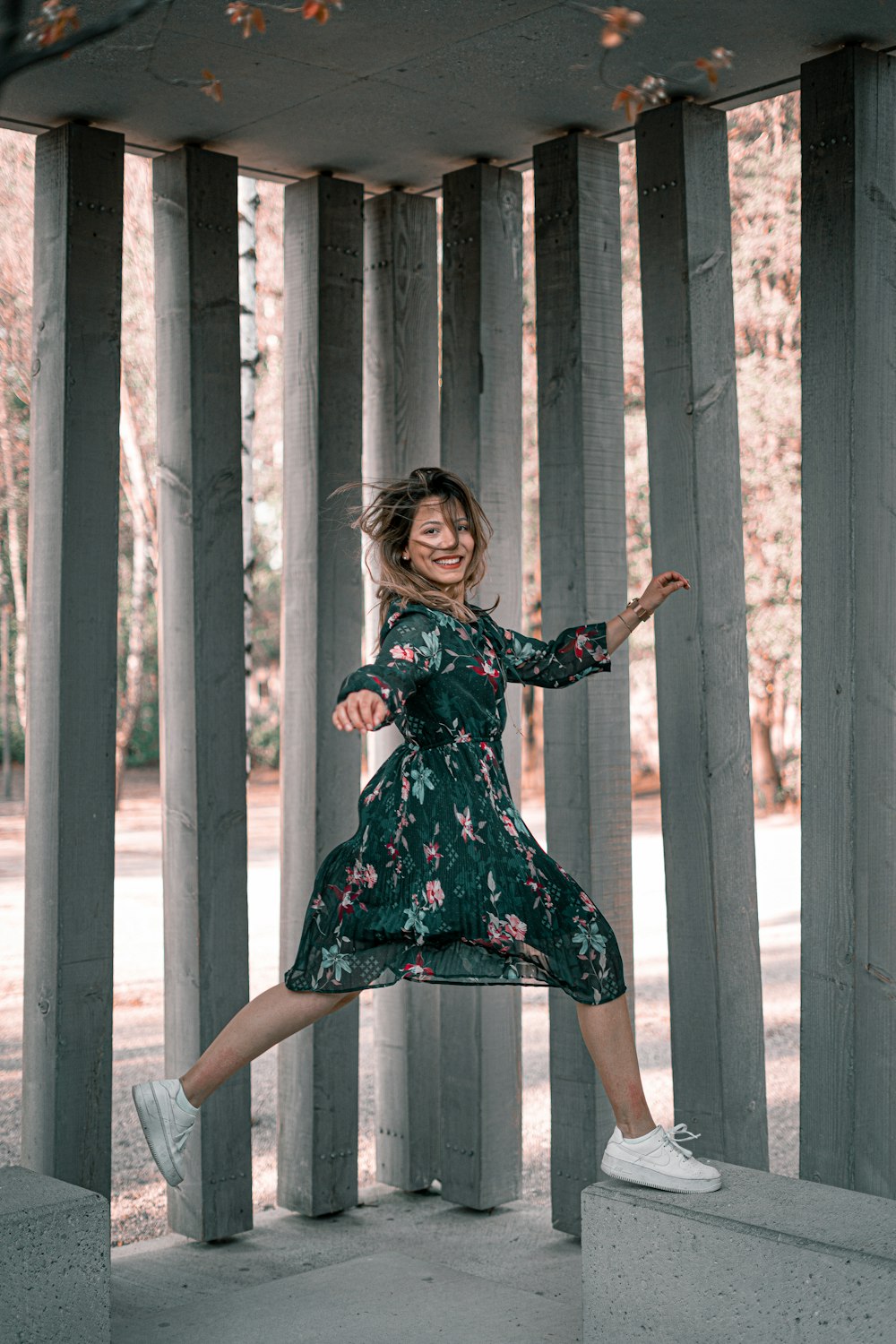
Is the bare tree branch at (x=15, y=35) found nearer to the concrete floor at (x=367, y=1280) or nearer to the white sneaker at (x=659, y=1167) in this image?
the white sneaker at (x=659, y=1167)

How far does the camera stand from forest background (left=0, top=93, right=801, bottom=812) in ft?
49.7

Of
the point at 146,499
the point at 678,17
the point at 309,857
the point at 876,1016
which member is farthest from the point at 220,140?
the point at 146,499

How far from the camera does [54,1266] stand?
11.4ft

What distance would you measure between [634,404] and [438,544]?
571 inches

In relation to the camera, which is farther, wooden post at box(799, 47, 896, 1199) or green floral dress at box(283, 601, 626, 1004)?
wooden post at box(799, 47, 896, 1199)

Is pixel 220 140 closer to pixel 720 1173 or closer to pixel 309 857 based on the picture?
pixel 309 857

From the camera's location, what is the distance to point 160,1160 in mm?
3709

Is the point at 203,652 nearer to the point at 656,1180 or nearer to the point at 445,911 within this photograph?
the point at 445,911

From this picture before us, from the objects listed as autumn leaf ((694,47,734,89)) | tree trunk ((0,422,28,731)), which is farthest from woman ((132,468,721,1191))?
tree trunk ((0,422,28,731))

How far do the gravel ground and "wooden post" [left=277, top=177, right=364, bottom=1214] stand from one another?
55 cm

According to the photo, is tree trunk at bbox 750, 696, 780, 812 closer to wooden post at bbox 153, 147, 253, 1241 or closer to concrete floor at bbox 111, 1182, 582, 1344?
concrete floor at bbox 111, 1182, 582, 1344

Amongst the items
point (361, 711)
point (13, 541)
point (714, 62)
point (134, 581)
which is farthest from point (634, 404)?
point (361, 711)

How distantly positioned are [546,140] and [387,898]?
244cm

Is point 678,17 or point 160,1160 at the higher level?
point 678,17
